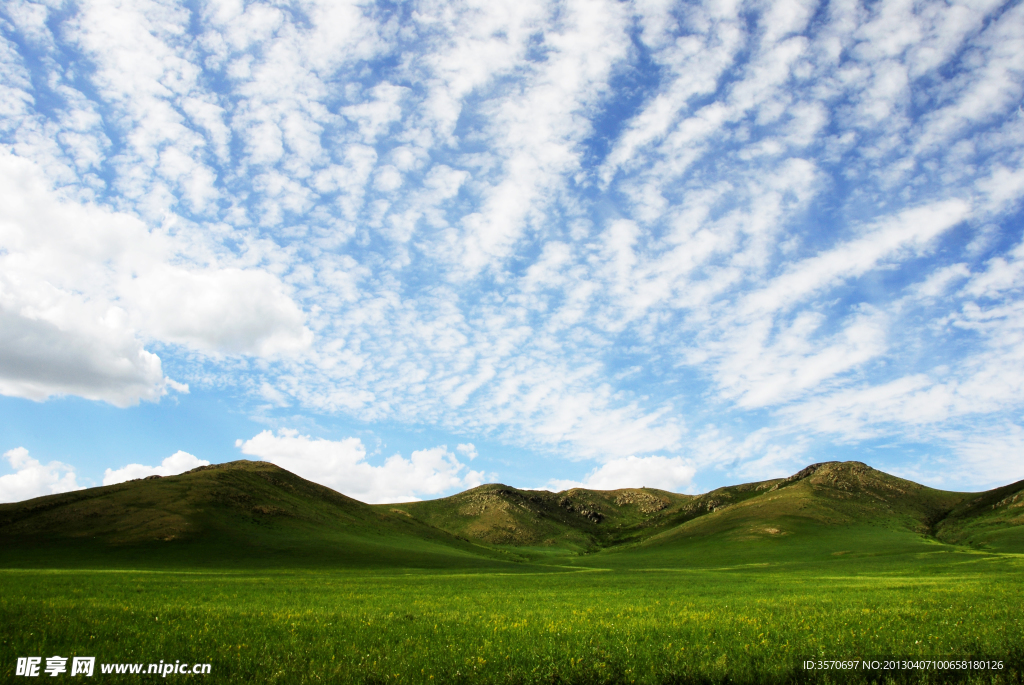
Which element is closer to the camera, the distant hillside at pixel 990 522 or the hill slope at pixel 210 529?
the hill slope at pixel 210 529

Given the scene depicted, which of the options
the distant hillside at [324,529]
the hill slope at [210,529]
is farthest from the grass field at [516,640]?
the hill slope at [210,529]

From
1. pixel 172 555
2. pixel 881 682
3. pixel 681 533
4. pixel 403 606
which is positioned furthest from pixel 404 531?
pixel 881 682

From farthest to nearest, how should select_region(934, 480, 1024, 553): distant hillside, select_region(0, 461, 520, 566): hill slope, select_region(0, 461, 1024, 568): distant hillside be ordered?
select_region(934, 480, 1024, 553): distant hillside
select_region(0, 461, 1024, 568): distant hillside
select_region(0, 461, 520, 566): hill slope

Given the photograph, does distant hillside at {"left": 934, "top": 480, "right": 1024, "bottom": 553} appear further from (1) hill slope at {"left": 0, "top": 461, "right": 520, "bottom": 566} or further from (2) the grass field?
(2) the grass field

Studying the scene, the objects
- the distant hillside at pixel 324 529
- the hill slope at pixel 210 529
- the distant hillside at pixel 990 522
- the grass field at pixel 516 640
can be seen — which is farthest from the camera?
the distant hillside at pixel 990 522

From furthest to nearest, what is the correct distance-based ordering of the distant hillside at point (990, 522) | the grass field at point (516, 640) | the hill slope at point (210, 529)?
the distant hillside at point (990, 522) → the hill slope at point (210, 529) → the grass field at point (516, 640)

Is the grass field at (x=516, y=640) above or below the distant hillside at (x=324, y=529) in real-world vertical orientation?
above

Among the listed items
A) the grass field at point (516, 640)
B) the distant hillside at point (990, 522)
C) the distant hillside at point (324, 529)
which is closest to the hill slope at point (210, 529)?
the distant hillside at point (324, 529)

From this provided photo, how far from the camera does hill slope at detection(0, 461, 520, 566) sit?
3435 inches

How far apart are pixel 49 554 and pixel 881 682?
378 feet

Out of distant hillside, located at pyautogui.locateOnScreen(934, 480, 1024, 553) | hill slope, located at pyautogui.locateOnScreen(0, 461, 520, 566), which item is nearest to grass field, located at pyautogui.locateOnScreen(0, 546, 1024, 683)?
hill slope, located at pyautogui.locateOnScreen(0, 461, 520, 566)

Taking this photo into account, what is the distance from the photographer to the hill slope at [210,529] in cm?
8725

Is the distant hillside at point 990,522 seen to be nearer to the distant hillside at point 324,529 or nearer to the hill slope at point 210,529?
the distant hillside at point 324,529

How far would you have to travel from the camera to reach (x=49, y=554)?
83.8m
